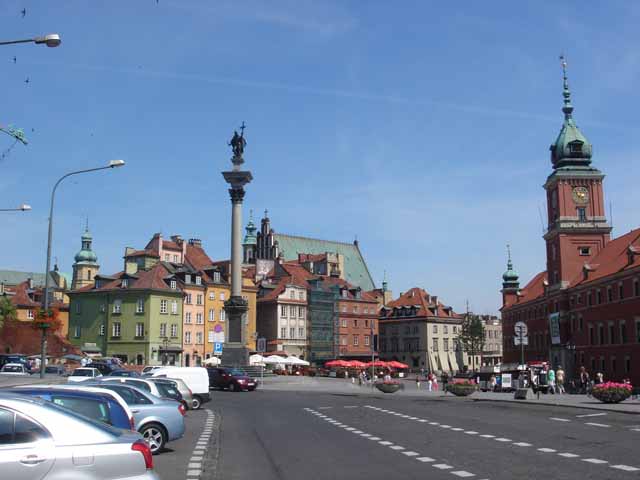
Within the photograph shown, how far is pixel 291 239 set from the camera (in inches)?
5472

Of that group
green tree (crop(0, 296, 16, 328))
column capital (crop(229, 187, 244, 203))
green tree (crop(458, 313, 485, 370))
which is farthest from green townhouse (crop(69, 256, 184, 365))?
green tree (crop(458, 313, 485, 370))

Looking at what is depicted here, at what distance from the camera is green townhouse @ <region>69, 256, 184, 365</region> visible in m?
84.0

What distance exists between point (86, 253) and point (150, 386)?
12772 cm

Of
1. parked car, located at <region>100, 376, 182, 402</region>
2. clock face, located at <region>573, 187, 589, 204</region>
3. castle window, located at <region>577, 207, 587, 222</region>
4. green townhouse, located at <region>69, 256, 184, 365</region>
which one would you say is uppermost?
clock face, located at <region>573, 187, 589, 204</region>

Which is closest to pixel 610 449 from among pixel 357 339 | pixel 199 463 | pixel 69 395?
pixel 199 463

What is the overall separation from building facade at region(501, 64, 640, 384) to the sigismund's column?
106ft

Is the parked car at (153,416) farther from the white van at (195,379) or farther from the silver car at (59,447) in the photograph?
the white van at (195,379)

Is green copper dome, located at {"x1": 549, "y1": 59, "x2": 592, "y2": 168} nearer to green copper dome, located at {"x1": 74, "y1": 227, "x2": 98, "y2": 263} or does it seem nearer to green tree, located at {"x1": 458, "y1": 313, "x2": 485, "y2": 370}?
green tree, located at {"x1": 458, "y1": 313, "x2": 485, "y2": 370}

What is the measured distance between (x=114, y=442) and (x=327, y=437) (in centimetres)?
1257

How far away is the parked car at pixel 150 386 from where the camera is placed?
19531 millimetres

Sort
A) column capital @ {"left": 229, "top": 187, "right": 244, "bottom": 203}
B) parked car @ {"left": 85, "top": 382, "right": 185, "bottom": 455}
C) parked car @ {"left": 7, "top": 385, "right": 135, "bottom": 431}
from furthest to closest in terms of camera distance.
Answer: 1. column capital @ {"left": 229, "top": 187, "right": 244, "bottom": 203}
2. parked car @ {"left": 85, "top": 382, "right": 185, "bottom": 455}
3. parked car @ {"left": 7, "top": 385, "right": 135, "bottom": 431}

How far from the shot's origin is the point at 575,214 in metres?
79.6

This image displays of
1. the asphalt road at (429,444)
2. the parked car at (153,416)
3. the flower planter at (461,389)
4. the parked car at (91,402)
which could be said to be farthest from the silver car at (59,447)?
the flower planter at (461,389)

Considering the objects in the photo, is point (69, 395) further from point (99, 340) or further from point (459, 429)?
point (99, 340)
